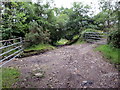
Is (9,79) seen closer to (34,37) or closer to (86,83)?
(86,83)

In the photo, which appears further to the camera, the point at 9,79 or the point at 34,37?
the point at 34,37

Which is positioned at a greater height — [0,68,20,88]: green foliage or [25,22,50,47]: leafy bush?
[25,22,50,47]: leafy bush

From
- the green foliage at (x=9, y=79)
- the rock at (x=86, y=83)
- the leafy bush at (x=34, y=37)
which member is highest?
the leafy bush at (x=34, y=37)

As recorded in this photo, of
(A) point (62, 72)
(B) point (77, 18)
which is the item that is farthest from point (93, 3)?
(A) point (62, 72)

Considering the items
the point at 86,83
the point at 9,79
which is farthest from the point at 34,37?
the point at 86,83

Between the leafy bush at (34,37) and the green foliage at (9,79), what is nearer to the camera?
the green foliage at (9,79)

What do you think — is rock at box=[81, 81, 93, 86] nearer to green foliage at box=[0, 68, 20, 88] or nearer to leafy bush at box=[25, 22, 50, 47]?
green foliage at box=[0, 68, 20, 88]

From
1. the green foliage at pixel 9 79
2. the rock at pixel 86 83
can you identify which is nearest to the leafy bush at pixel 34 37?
the green foliage at pixel 9 79

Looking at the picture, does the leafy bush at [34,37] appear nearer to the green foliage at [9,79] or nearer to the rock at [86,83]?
the green foliage at [9,79]

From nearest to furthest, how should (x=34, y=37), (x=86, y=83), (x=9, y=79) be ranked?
(x=86, y=83) → (x=9, y=79) → (x=34, y=37)

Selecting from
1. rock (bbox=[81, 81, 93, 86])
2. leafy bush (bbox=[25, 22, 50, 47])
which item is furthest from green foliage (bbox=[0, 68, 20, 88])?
→ leafy bush (bbox=[25, 22, 50, 47])

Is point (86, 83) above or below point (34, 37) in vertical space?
below

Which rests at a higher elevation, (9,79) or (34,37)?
(34,37)

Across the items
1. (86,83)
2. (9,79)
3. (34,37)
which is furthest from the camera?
(34,37)
